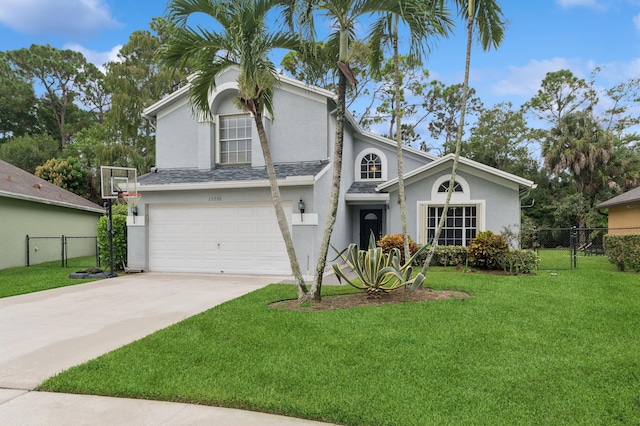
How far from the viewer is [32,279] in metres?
11.6

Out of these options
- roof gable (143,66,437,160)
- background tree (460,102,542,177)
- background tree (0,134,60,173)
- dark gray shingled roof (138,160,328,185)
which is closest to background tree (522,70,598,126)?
background tree (460,102,542,177)

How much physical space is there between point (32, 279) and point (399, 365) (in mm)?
11841

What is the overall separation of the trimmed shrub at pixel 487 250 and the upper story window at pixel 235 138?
820 cm

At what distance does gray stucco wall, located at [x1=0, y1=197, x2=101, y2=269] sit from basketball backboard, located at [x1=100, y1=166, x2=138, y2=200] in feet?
19.2

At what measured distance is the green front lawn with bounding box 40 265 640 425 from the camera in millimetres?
3463

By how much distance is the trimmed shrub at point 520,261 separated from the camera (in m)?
11.7

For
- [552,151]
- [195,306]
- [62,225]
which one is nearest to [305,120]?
[195,306]

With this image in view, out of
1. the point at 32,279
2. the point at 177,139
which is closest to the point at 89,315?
the point at 32,279

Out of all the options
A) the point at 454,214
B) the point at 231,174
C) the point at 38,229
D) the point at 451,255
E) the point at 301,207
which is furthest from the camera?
the point at 38,229

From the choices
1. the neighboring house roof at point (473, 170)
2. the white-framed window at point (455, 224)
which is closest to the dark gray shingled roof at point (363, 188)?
the neighboring house roof at point (473, 170)

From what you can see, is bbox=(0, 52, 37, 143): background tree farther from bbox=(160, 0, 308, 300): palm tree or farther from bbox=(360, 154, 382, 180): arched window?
bbox=(160, 0, 308, 300): palm tree

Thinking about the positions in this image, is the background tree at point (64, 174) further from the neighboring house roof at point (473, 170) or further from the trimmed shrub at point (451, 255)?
the trimmed shrub at point (451, 255)

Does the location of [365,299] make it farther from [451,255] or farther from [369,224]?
[369,224]

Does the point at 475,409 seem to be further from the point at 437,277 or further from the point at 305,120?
the point at 305,120
